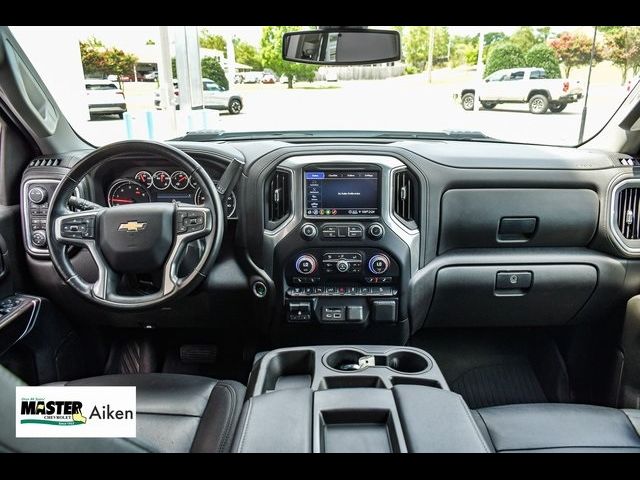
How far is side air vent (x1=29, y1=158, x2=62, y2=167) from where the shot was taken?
8.59ft

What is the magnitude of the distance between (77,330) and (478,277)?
217 centimetres

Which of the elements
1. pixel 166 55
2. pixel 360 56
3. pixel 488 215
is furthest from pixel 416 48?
pixel 166 55

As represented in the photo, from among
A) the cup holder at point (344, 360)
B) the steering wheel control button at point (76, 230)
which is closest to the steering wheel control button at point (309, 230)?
the cup holder at point (344, 360)

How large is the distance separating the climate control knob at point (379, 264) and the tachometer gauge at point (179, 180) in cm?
97

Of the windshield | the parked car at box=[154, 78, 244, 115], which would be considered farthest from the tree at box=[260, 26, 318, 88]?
the parked car at box=[154, 78, 244, 115]

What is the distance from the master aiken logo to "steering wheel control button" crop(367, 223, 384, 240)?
A: 4.74 feet

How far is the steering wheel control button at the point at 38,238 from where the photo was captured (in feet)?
8.44

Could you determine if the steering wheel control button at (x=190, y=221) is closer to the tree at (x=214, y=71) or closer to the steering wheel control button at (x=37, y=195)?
the steering wheel control button at (x=37, y=195)

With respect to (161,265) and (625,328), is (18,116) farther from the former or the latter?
(625,328)

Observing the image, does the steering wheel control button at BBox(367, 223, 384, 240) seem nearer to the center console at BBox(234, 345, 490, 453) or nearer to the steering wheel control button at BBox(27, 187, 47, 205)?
the center console at BBox(234, 345, 490, 453)

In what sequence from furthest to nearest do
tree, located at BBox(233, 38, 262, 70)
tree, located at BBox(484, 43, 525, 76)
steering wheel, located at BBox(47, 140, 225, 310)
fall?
tree, located at BBox(484, 43, 525, 76) < tree, located at BBox(233, 38, 262, 70) < steering wheel, located at BBox(47, 140, 225, 310)

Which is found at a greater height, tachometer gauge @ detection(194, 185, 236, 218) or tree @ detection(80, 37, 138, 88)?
tree @ detection(80, 37, 138, 88)

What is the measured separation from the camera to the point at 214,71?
9.92m

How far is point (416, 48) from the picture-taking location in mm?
2818
